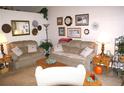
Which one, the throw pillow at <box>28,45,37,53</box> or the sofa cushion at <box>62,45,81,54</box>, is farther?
the throw pillow at <box>28,45,37,53</box>

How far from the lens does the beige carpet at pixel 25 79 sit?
10.1 ft

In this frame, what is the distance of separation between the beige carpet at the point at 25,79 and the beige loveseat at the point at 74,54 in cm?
71

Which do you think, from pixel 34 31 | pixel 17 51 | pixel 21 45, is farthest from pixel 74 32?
pixel 17 51

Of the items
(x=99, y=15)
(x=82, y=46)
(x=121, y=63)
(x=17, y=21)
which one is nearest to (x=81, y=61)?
(x=82, y=46)

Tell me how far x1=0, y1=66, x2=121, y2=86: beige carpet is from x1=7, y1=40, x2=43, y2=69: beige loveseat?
1.07 ft

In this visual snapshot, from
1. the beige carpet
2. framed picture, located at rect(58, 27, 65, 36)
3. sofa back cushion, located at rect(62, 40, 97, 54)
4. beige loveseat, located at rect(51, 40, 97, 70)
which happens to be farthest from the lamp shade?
framed picture, located at rect(58, 27, 65, 36)

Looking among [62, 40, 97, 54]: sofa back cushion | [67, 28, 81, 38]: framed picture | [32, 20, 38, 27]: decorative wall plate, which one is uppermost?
[32, 20, 38, 27]: decorative wall plate

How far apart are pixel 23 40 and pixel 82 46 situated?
2.28 m

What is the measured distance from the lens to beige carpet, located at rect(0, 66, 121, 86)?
307 cm

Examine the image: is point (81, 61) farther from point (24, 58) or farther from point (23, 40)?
point (23, 40)

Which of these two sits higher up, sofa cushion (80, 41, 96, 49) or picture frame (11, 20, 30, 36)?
picture frame (11, 20, 30, 36)

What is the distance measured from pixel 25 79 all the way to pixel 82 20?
2.81 meters

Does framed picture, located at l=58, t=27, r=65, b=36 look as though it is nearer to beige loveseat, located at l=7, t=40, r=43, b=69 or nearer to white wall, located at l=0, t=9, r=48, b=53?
white wall, located at l=0, t=9, r=48, b=53

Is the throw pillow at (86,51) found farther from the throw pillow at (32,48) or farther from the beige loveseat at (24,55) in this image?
the throw pillow at (32,48)
